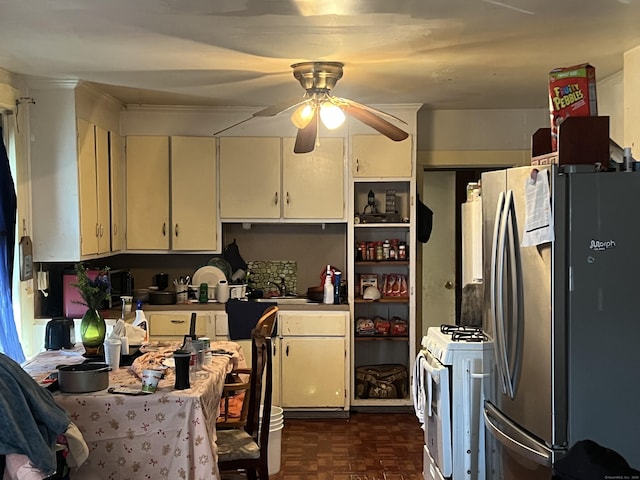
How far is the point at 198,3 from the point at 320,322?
2932 mm

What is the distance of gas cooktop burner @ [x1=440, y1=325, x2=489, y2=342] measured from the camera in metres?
3.52

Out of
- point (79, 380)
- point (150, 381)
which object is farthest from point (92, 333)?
point (150, 381)

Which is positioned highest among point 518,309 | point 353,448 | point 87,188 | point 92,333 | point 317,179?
point 317,179

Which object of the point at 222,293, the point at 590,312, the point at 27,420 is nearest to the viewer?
the point at 27,420

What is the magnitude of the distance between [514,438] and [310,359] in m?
2.42

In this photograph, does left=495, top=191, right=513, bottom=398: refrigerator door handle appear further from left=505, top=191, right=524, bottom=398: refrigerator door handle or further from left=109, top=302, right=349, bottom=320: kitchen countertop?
left=109, top=302, right=349, bottom=320: kitchen countertop

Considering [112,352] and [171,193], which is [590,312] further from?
[171,193]

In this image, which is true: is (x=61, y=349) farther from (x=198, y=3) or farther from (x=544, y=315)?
(x=544, y=315)

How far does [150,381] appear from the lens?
2.87 m

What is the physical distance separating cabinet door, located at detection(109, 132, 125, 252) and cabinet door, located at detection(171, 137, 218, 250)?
1.26 feet

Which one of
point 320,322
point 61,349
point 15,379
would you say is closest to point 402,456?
point 320,322

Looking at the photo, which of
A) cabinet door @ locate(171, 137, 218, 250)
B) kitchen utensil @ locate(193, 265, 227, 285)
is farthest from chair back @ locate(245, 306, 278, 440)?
cabinet door @ locate(171, 137, 218, 250)

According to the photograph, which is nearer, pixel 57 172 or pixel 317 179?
pixel 57 172

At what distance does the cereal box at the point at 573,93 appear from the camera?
3.03 m
